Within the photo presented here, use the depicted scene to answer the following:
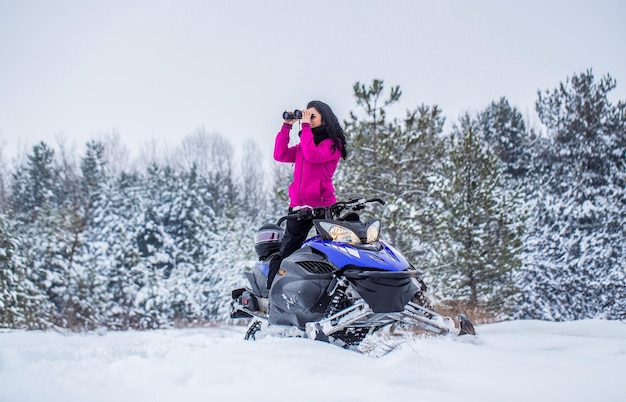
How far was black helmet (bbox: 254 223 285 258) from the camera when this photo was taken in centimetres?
492

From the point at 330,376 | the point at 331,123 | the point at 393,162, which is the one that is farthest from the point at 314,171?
the point at 393,162

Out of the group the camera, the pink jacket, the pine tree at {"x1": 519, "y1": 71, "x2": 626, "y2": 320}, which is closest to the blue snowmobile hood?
the pink jacket

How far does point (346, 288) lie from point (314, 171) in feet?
4.18

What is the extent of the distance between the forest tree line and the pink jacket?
10115 millimetres

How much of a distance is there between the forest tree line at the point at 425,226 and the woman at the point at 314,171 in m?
10.1

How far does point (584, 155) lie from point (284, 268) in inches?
881

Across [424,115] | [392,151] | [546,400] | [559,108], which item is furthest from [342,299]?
[559,108]

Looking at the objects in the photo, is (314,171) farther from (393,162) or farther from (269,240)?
(393,162)

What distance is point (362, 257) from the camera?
3643 millimetres

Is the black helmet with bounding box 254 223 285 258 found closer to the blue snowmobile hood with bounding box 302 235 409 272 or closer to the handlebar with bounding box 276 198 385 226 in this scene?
the handlebar with bounding box 276 198 385 226

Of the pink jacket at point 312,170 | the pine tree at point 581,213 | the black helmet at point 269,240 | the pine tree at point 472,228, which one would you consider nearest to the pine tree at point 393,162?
the pine tree at point 472,228

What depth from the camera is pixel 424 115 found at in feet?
53.5

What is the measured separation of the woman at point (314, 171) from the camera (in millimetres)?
4406

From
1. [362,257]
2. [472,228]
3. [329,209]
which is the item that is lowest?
[362,257]
